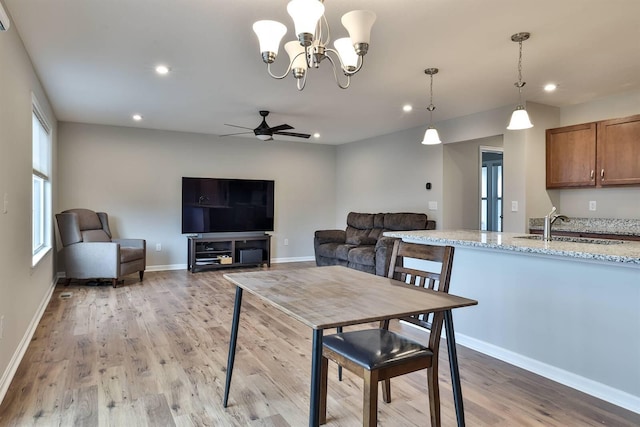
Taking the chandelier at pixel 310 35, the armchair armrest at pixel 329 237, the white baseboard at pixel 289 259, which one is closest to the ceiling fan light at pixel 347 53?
the chandelier at pixel 310 35

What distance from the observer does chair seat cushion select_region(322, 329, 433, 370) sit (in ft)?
5.50

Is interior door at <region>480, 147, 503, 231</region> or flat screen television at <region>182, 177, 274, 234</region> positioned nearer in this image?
flat screen television at <region>182, 177, 274, 234</region>

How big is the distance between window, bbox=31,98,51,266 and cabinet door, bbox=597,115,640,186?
19.1 ft

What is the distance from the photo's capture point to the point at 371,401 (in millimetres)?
1594

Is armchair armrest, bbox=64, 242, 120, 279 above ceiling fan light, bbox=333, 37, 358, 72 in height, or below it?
below

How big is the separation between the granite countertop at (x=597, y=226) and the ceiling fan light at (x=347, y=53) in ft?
11.5

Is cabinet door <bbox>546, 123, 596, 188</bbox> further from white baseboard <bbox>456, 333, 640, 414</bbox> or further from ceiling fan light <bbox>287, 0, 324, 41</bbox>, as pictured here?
ceiling fan light <bbox>287, 0, 324, 41</bbox>

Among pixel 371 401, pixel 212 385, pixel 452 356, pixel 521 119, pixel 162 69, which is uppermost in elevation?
pixel 162 69

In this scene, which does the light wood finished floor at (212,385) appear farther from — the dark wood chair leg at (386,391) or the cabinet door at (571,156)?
the cabinet door at (571,156)

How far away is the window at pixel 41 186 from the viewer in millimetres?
4213

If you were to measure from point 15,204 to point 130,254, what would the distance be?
2.90 metres

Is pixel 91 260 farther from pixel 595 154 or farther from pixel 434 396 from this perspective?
pixel 595 154

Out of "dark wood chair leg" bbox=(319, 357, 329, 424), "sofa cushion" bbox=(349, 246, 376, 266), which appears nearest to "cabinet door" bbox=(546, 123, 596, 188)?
"sofa cushion" bbox=(349, 246, 376, 266)

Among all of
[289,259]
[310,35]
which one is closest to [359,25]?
[310,35]
